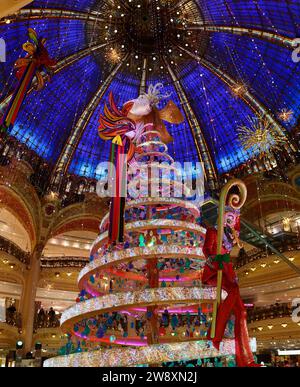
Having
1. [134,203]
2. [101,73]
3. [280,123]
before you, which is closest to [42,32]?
[101,73]

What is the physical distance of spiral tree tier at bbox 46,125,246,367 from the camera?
6.43m

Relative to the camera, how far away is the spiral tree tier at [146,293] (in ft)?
21.1

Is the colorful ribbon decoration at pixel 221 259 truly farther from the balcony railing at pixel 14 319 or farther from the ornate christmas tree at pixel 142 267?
the balcony railing at pixel 14 319

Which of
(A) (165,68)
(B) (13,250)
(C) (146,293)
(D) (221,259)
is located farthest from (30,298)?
(D) (221,259)

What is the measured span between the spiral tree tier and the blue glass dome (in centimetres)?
1383

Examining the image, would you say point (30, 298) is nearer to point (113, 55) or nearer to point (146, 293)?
point (113, 55)

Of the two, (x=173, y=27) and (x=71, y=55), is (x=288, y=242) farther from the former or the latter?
(x=71, y=55)

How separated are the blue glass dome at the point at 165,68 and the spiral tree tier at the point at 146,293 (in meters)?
13.8

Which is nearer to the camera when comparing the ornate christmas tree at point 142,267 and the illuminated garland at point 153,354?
the illuminated garland at point 153,354

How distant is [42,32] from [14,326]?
59.0ft

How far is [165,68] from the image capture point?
25.6 metres

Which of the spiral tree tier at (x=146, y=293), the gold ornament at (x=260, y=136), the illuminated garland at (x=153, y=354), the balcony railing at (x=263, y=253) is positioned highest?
the gold ornament at (x=260, y=136)

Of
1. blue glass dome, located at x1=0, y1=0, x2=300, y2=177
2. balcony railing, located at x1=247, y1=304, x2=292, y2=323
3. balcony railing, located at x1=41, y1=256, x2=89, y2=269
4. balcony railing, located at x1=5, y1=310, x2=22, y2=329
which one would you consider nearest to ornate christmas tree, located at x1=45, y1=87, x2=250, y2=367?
blue glass dome, located at x1=0, y1=0, x2=300, y2=177

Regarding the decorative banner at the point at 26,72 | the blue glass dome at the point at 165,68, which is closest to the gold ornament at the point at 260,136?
the blue glass dome at the point at 165,68
